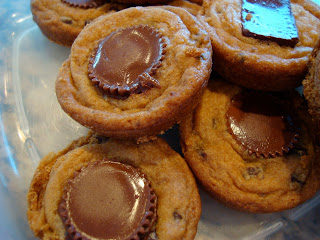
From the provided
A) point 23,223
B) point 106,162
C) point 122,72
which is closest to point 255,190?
point 106,162

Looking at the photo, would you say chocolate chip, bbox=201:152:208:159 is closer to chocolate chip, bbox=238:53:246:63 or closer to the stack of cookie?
the stack of cookie

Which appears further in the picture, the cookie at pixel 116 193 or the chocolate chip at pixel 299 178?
the chocolate chip at pixel 299 178

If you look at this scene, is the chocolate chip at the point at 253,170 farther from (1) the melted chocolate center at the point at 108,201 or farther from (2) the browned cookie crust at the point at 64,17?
(2) the browned cookie crust at the point at 64,17

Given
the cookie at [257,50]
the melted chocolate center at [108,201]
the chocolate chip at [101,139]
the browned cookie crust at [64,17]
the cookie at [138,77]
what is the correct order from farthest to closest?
the browned cookie crust at [64,17] < the chocolate chip at [101,139] < the cookie at [257,50] < the cookie at [138,77] < the melted chocolate center at [108,201]

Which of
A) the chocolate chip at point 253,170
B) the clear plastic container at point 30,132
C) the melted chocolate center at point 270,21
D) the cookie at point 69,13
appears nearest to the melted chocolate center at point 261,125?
the chocolate chip at point 253,170

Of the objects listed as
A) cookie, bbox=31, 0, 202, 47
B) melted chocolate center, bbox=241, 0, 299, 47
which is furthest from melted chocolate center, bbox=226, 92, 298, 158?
cookie, bbox=31, 0, 202, 47

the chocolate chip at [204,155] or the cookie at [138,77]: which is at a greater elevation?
the cookie at [138,77]

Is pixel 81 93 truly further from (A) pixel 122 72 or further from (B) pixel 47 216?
(B) pixel 47 216
